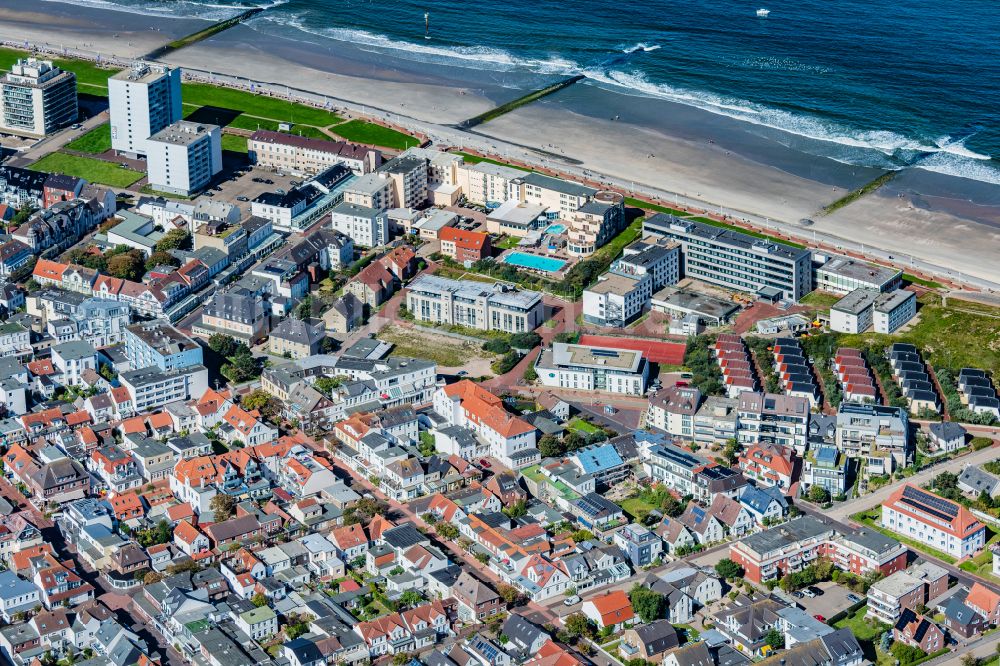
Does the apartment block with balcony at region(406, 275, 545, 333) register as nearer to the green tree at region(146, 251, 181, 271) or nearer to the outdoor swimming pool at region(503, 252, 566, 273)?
the outdoor swimming pool at region(503, 252, 566, 273)

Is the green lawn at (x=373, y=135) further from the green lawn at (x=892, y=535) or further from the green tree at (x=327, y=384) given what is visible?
the green lawn at (x=892, y=535)

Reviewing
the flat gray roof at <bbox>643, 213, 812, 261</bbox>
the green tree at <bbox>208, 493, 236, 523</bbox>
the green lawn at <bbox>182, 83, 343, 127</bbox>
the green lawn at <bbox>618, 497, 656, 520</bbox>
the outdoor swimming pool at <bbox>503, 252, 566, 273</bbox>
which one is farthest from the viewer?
the green lawn at <bbox>182, 83, 343, 127</bbox>

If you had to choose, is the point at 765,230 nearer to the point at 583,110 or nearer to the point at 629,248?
the point at 629,248

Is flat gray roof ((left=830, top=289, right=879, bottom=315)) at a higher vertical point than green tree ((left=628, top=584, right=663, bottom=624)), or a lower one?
higher

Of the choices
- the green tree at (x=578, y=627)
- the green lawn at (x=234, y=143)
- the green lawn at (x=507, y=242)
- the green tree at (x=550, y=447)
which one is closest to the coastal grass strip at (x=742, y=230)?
the green lawn at (x=507, y=242)

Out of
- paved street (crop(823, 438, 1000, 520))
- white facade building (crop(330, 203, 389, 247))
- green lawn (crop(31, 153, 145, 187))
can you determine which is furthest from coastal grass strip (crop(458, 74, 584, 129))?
paved street (crop(823, 438, 1000, 520))

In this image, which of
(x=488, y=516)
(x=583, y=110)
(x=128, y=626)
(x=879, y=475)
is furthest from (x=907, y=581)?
(x=583, y=110)
